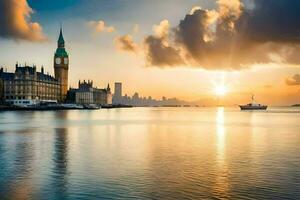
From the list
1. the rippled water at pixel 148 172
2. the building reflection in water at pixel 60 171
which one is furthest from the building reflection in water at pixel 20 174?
the building reflection in water at pixel 60 171

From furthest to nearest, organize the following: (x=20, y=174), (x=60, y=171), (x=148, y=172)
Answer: (x=60, y=171) → (x=148, y=172) → (x=20, y=174)

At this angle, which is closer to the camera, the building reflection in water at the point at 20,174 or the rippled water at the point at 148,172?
the building reflection in water at the point at 20,174

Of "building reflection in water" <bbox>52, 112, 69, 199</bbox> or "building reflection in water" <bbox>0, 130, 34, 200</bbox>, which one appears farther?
"building reflection in water" <bbox>52, 112, 69, 199</bbox>

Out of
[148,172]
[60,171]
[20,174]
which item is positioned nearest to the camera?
[20,174]

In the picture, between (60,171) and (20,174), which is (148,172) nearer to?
(60,171)

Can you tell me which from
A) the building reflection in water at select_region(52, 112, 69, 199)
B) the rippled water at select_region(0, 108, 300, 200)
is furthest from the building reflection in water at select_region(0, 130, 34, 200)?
the building reflection in water at select_region(52, 112, 69, 199)

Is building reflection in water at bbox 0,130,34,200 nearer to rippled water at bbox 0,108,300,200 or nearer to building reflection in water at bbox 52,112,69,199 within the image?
rippled water at bbox 0,108,300,200

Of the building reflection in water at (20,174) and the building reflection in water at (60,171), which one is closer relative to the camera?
the building reflection in water at (20,174)

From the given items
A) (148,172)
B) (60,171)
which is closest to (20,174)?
(60,171)

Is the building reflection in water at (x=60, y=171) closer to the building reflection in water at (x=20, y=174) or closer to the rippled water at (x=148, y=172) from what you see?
the rippled water at (x=148, y=172)

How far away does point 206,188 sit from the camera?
27.3m

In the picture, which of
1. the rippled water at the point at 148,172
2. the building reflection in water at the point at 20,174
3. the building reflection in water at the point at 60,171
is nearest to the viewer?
the building reflection in water at the point at 20,174

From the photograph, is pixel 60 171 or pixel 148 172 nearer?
pixel 148 172

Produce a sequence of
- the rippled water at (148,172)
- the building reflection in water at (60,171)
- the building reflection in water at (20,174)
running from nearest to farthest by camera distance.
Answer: the building reflection in water at (20,174) < the rippled water at (148,172) < the building reflection in water at (60,171)
